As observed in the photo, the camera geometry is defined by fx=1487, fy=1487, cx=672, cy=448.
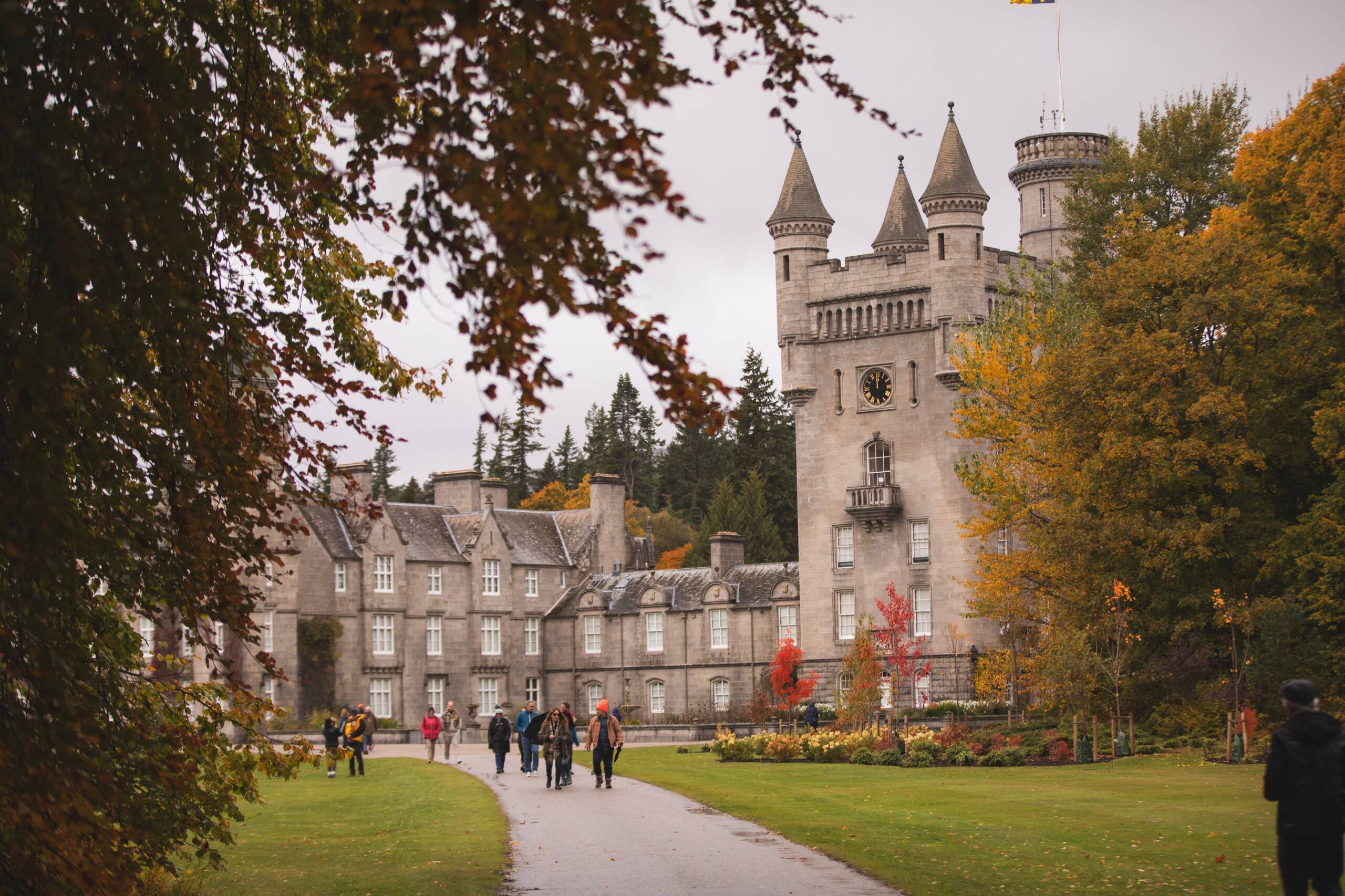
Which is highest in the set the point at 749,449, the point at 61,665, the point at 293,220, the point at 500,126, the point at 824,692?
the point at 749,449

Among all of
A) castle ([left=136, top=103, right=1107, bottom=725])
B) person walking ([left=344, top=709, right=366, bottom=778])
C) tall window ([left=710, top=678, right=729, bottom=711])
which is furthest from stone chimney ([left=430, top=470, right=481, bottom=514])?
person walking ([left=344, top=709, right=366, bottom=778])

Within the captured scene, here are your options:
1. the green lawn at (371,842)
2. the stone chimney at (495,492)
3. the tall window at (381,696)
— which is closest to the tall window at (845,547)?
the stone chimney at (495,492)

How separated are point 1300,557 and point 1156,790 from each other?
798cm

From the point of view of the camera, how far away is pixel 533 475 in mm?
118438

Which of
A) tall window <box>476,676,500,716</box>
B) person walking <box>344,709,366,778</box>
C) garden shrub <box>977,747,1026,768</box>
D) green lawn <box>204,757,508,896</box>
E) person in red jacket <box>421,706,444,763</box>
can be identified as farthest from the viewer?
tall window <box>476,676,500,716</box>

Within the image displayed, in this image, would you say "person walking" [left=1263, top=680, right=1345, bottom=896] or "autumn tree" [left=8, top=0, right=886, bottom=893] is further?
"person walking" [left=1263, top=680, right=1345, bottom=896]

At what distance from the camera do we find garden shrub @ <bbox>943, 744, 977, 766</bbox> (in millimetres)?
33875

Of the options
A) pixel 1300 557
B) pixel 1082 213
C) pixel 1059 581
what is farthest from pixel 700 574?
pixel 1300 557

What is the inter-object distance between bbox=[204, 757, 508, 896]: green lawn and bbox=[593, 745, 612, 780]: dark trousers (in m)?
2.06

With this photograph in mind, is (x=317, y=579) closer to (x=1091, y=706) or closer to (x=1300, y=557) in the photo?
(x=1091, y=706)

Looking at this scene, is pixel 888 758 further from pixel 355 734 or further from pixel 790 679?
pixel 790 679

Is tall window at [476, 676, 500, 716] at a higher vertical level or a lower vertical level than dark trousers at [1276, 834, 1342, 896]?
lower

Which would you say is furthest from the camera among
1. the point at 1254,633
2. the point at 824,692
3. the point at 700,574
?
the point at 700,574

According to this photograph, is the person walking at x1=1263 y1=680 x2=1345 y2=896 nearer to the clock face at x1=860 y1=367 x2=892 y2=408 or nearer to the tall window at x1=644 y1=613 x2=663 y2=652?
the clock face at x1=860 y1=367 x2=892 y2=408
